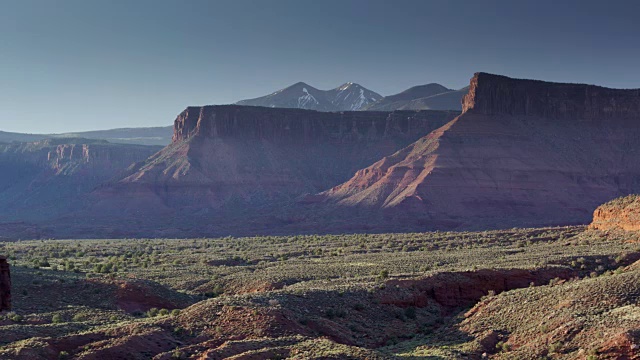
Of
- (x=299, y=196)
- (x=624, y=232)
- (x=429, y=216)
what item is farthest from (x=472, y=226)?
(x=624, y=232)

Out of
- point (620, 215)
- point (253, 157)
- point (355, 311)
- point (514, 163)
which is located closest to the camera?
point (355, 311)

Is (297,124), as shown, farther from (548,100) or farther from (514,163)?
(514,163)

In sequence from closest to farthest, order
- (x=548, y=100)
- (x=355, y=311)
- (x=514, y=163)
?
(x=355, y=311) < (x=514, y=163) < (x=548, y=100)

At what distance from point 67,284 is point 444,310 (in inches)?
750

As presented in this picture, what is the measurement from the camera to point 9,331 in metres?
32.0

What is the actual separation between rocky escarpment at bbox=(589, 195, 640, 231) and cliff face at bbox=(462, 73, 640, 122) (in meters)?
85.0

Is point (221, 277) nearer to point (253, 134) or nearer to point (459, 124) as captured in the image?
point (459, 124)

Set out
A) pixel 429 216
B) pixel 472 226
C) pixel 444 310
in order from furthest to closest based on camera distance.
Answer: pixel 429 216, pixel 472 226, pixel 444 310

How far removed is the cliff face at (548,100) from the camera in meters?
150

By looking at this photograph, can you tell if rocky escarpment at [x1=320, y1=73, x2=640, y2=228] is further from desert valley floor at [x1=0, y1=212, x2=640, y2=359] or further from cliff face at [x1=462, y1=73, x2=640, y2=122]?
desert valley floor at [x1=0, y1=212, x2=640, y2=359]

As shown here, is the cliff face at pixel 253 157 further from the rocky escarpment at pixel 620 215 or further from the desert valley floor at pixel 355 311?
the desert valley floor at pixel 355 311

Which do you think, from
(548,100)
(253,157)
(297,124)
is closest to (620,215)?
(548,100)

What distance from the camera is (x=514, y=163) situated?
141500mm

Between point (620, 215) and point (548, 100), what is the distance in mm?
93650
